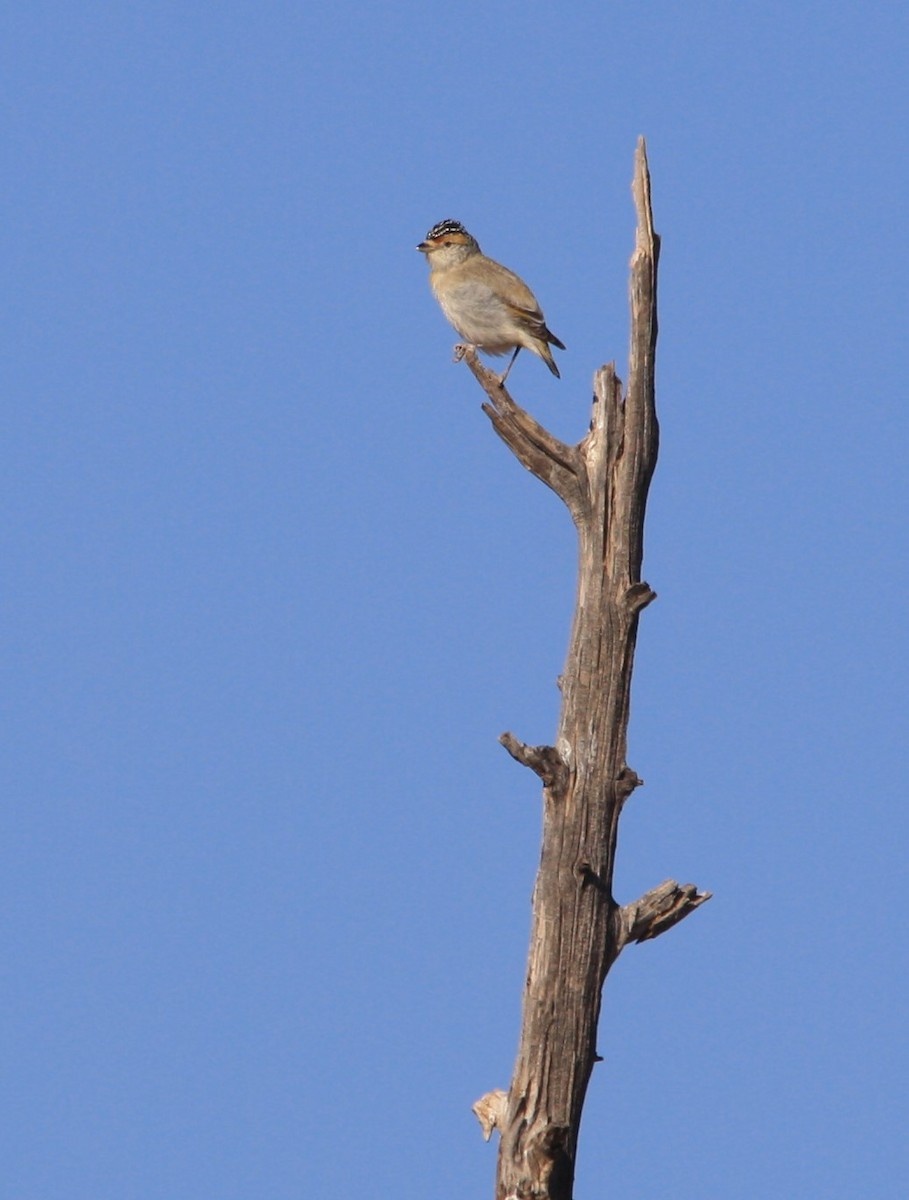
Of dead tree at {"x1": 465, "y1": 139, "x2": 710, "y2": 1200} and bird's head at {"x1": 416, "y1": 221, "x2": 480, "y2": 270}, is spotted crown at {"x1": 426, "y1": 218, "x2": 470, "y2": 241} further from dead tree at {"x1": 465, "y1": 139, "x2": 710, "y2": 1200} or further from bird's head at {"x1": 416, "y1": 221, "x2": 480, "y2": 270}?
dead tree at {"x1": 465, "y1": 139, "x2": 710, "y2": 1200}

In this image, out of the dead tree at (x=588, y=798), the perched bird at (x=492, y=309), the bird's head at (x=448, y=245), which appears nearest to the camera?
the dead tree at (x=588, y=798)

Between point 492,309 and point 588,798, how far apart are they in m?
5.24

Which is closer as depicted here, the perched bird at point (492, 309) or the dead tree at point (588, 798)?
the dead tree at point (588, 798)

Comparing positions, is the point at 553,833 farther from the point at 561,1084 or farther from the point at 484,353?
the point at 484,353

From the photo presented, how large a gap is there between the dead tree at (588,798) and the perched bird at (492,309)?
291 cm

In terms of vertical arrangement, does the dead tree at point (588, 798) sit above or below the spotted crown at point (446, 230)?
below

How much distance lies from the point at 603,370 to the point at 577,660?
1.95 m

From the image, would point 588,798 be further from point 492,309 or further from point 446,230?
point 446,230

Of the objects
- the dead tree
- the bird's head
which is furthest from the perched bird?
the dead tree

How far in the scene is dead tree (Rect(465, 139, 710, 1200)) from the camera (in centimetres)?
1153

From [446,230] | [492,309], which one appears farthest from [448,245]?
[492,309]

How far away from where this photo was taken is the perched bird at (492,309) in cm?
1529

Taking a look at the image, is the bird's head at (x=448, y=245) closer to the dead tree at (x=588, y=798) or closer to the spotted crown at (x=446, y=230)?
the spotted crown at (x=446, y=230)

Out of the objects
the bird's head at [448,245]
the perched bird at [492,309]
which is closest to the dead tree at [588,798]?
the perched bird at [492,309]
